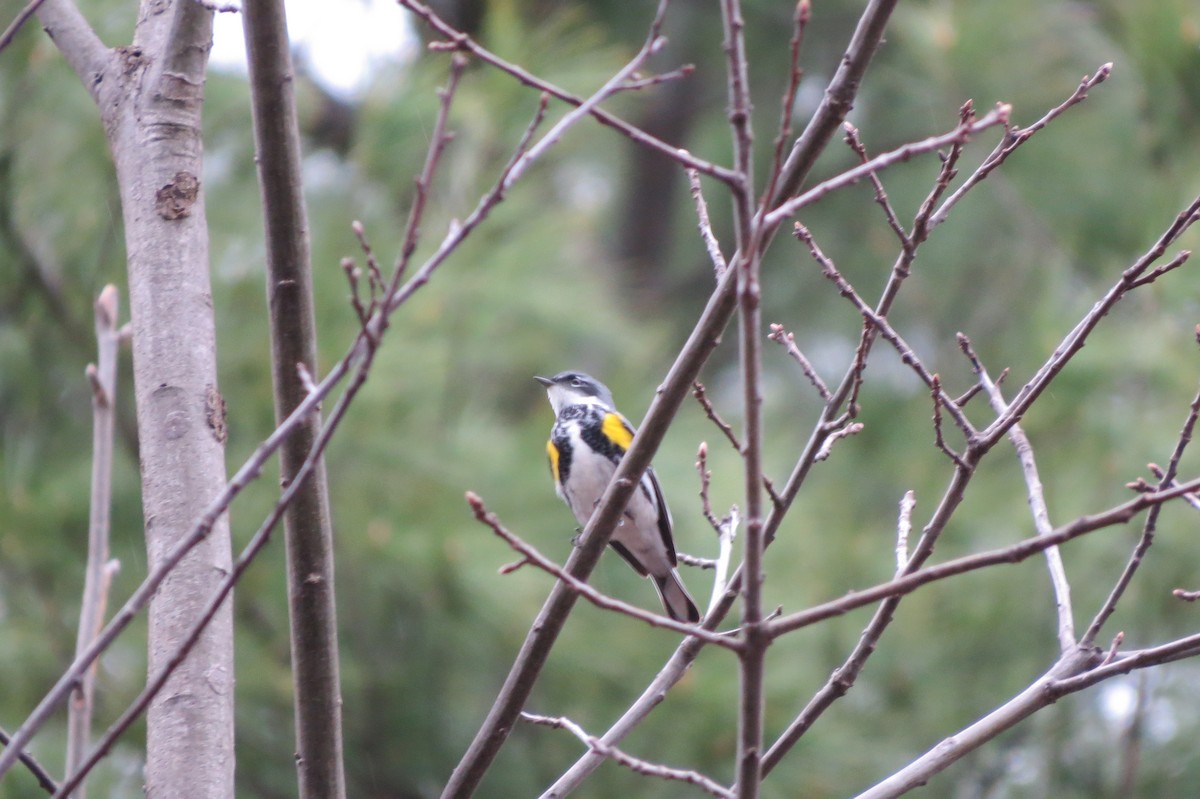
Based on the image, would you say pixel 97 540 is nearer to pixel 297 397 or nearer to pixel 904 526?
pixel 297 397

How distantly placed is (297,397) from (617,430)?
6.65ft

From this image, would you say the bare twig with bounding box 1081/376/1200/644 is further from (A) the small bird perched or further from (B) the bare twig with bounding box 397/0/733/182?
(A) the small bird perched

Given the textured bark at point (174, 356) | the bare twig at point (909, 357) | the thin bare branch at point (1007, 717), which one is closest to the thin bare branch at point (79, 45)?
the textured bark at point (174, 356)

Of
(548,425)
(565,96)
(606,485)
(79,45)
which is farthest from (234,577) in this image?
(548,425)

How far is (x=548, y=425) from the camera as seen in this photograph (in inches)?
168

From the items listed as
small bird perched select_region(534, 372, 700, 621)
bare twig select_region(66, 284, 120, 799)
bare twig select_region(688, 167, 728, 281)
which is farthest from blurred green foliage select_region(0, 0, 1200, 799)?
bare twig select_region(688, 167, 728, 281)

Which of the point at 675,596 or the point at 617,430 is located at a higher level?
the point at 617,430

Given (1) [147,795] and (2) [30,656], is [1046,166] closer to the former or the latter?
(2) [30,656]

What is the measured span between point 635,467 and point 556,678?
247 centimetres

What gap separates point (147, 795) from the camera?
138 centimetres

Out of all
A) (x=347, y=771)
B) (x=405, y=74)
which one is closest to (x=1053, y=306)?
(x=405, y=74)

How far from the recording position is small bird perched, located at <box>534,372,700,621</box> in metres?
3.28

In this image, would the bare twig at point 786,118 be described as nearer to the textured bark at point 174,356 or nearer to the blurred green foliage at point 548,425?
the textured bark at point 174,356

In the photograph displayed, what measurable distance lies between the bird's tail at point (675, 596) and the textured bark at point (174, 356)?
1767mm
